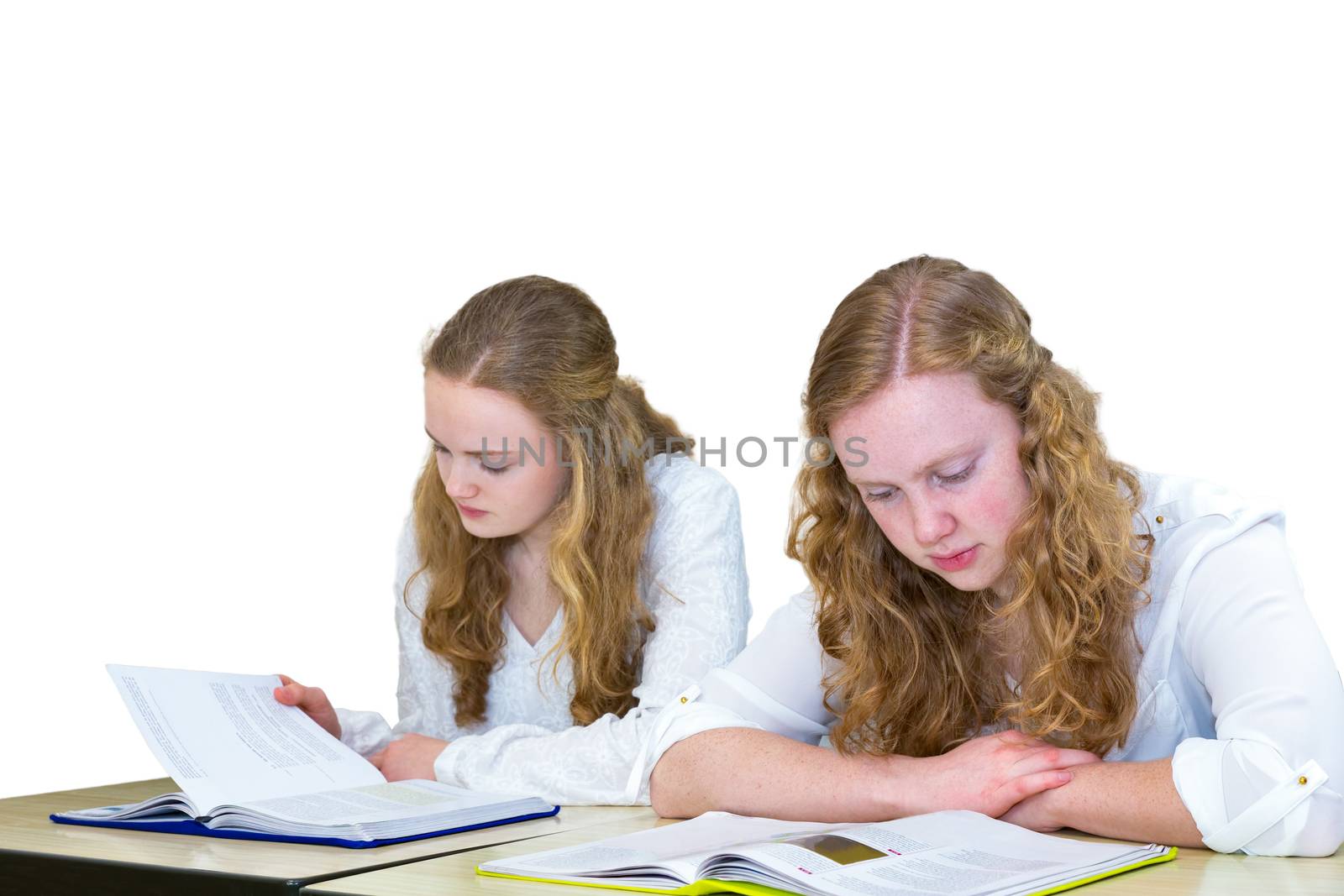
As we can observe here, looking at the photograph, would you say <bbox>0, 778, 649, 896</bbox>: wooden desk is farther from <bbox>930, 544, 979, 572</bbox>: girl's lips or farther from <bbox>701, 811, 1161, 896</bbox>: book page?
<bbox>930, 544, 979, 572</bbox>: girl's lips

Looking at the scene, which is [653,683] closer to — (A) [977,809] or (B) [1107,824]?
(A) [977,809]

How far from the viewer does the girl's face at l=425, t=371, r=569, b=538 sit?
2.30m

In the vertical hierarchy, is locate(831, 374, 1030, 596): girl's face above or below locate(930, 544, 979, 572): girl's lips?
above

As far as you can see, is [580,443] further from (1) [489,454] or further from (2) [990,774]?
(2) [990,774]

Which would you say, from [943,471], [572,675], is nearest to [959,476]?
[943,471]

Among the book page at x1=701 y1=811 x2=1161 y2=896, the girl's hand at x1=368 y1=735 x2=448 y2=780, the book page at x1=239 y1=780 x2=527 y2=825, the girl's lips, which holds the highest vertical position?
the girl's lips

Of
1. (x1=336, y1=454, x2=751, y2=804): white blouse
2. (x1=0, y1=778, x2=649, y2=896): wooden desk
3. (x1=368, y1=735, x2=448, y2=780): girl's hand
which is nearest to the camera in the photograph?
(x1=0, y1=778, x2=649, y2=896): wooden desk

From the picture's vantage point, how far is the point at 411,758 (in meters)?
2.18

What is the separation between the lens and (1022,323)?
71.9 inches

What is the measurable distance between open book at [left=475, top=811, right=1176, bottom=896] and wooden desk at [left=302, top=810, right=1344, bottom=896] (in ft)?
0.08

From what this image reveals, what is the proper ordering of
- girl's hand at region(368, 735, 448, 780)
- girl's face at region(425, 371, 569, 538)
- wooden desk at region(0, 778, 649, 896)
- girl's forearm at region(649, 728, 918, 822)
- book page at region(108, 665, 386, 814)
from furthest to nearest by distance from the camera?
girl's face at region(425, 371, 569, 538) < girl's hand at region(368, 735, 448, 780) < book page at region(108, 665, 386, 814) < girl's forearm at region(649, 728, 918, 822) < wooden desk at region(0, 778, 649, 896)

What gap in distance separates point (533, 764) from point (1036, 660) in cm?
75


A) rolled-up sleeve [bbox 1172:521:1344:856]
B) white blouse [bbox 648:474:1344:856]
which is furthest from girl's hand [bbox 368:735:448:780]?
rolled-up sleeve [bbox 1172:521:1344:856]

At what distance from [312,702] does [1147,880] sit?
139 cm
